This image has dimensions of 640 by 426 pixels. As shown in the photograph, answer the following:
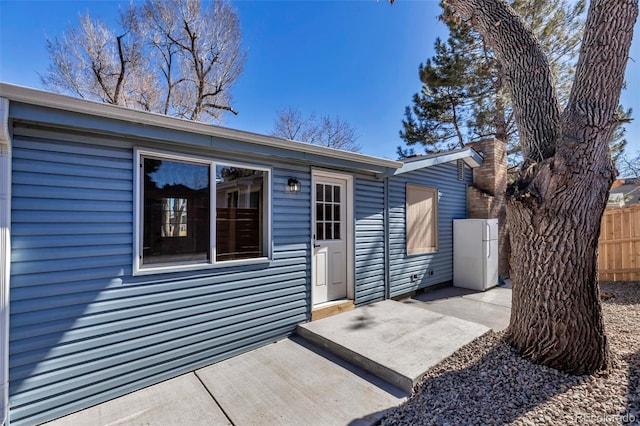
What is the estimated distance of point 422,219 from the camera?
6059mm

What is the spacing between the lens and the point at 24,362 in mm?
2219

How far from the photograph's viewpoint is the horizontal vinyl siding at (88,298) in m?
2.25

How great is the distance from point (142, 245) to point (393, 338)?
3.00 meters

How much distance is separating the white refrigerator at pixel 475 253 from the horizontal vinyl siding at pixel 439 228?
0.53ft

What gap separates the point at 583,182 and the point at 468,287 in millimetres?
4485

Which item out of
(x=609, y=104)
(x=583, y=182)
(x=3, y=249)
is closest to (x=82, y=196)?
(x=3, y=249)

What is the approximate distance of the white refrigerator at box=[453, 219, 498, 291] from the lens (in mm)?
6203

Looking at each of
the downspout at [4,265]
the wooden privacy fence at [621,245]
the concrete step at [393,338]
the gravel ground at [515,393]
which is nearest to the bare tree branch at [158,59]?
Result: the downspout at [4,265]

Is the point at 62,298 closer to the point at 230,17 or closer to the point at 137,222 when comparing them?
the point at 137,222

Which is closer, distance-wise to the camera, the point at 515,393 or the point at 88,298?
the point at 515,393

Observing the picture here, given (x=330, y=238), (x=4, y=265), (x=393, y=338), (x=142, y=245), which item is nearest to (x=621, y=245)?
(x=393, y=338)

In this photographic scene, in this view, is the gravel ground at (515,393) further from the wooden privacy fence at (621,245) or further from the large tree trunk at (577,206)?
the wooden privacy fence at (621,245)

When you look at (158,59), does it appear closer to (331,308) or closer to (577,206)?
(331,308)

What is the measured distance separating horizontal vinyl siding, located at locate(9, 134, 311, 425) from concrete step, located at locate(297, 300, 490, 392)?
49.2 inches
